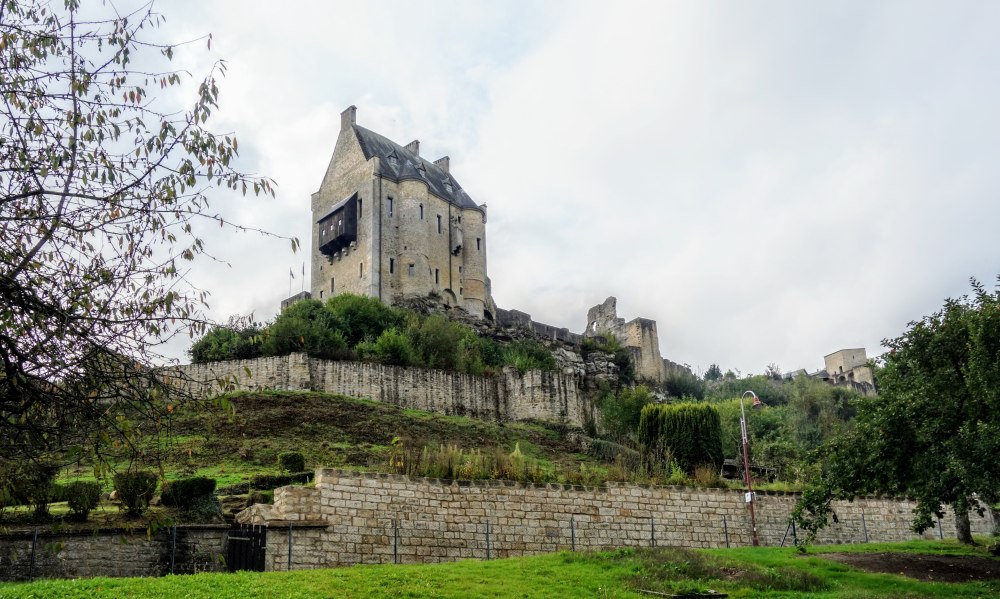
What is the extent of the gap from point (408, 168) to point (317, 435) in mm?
28599

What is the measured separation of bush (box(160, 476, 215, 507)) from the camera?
17.6 m

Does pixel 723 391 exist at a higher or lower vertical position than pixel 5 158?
higher

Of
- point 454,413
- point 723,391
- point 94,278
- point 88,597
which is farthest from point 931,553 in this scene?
point 723,391

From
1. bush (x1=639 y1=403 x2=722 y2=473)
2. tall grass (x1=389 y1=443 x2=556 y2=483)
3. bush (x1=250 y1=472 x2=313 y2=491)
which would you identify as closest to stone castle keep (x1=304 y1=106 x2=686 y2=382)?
bush (x1=639 y1=403 x2=722 y2=473)

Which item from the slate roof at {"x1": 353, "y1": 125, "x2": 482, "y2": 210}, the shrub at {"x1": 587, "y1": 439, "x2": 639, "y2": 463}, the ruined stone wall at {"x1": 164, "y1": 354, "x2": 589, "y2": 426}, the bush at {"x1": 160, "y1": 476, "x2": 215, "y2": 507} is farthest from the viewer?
the slate roof at {"x1": 353, "y1": 125, "x2": 482, "y2": 210}

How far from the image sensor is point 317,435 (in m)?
30.0

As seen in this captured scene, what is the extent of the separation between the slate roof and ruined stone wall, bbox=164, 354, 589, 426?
17120 millimetres

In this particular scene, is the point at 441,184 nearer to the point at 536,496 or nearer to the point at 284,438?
the point at 284,438

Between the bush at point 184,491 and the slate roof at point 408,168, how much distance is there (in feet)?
124

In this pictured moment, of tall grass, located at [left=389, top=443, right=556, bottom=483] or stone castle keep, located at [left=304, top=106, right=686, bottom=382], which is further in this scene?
stone castle keep, located at [left=304, top=106, right=686, bottom=382]

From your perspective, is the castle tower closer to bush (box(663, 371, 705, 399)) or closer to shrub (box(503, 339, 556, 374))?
shrub (box(503, 339, 556, 374))

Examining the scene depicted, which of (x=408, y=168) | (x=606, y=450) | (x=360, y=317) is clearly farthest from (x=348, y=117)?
(x=606, y=450)

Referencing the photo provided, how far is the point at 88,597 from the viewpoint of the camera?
12539 millimetres

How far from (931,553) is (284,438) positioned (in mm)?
18488
